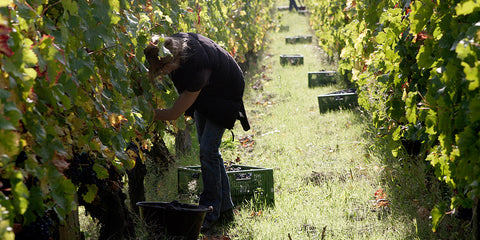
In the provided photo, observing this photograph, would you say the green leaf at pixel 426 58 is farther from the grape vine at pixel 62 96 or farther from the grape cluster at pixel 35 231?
the grape cluster at pixel 35 231

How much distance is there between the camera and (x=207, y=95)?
448 centimetres

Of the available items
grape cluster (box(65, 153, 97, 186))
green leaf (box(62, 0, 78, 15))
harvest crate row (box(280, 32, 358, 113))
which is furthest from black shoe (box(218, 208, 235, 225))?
harvest crate row (box(280, 32, 358, 113))

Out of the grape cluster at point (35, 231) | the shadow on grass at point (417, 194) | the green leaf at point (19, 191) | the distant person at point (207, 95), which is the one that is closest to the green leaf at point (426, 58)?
the shadow on grass at point (417, 194)

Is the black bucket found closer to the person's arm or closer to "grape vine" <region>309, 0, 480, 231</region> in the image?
the person's arm

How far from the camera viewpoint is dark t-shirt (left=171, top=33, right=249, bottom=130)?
13.5 ft

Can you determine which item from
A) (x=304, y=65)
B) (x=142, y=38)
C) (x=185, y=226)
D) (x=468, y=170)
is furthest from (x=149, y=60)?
(x=304, y=65)

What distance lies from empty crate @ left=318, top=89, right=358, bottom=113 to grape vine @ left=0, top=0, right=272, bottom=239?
4511 millimetres

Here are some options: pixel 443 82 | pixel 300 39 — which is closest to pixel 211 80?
pixel 443 82

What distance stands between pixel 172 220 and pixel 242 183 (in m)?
1.16

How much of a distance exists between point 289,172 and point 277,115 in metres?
3.04

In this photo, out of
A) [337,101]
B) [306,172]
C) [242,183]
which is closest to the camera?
[242,183]

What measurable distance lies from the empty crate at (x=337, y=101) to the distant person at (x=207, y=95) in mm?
3964

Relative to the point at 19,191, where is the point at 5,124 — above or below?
above

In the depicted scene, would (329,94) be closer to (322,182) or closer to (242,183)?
(322,182)
